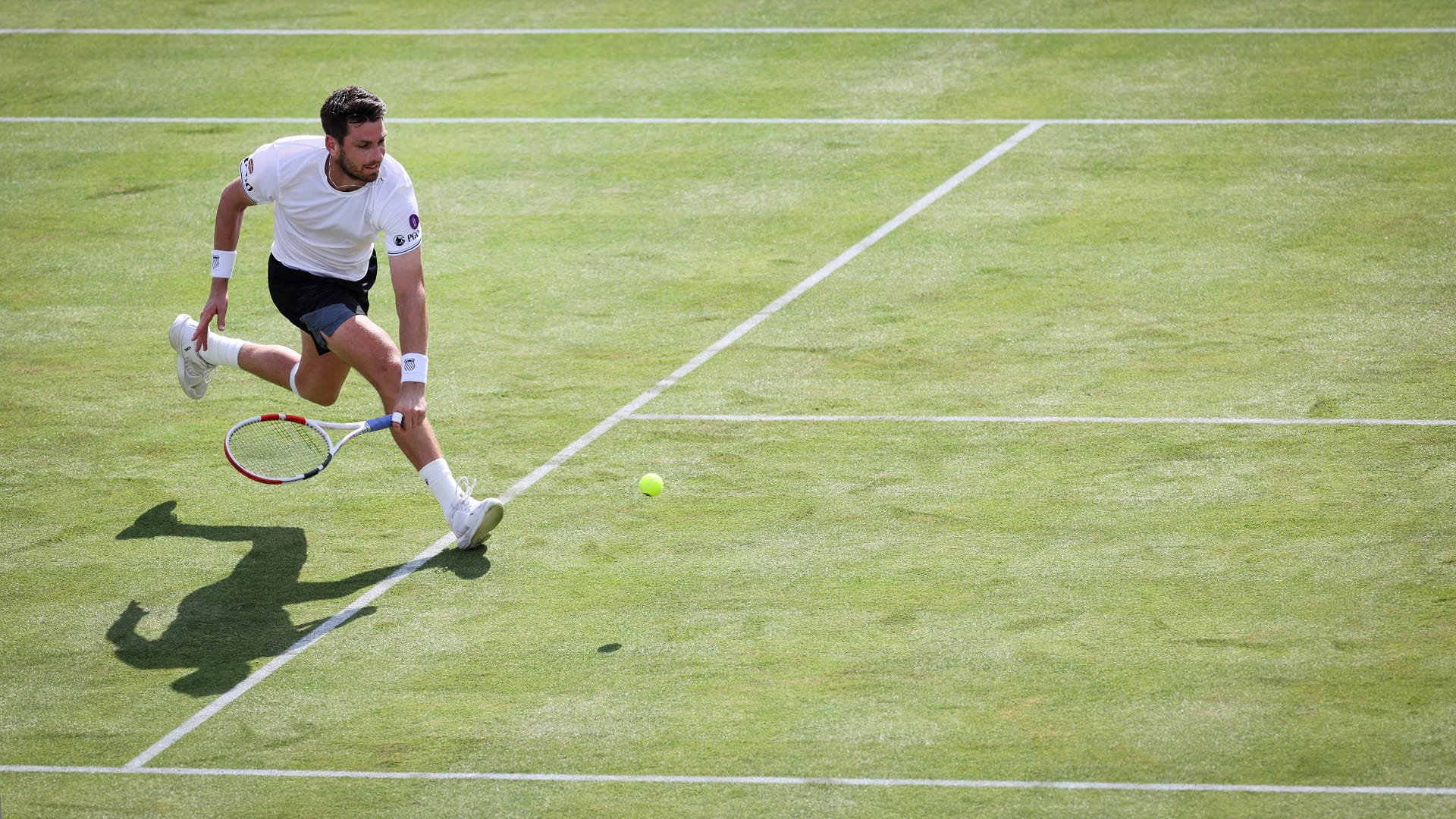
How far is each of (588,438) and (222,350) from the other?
1.85 metres

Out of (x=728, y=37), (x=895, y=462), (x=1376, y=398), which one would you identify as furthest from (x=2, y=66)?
(x=1376, y=398)

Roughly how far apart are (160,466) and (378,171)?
2143 mm

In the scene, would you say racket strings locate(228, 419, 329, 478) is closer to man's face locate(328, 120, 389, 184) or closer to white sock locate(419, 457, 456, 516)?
white sock locate(419, 457, 456, 516)

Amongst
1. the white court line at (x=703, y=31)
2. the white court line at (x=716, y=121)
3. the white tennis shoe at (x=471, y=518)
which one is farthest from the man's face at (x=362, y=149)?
the white court line at (x=703, y=31)

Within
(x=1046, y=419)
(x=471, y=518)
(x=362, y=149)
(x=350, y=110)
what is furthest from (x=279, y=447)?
(x=1046, y=419)

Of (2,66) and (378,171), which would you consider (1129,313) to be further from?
(2,66)

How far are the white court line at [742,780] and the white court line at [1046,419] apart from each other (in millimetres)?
3580

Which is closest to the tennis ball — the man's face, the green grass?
the green grass

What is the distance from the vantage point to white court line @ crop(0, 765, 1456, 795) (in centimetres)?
567

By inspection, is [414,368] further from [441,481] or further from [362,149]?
[362,149]

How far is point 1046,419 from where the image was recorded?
361 inches

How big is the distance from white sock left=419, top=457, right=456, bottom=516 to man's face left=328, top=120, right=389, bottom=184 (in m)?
1.28

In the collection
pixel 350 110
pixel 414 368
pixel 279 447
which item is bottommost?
pixel 279 447

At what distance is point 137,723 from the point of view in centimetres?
640
